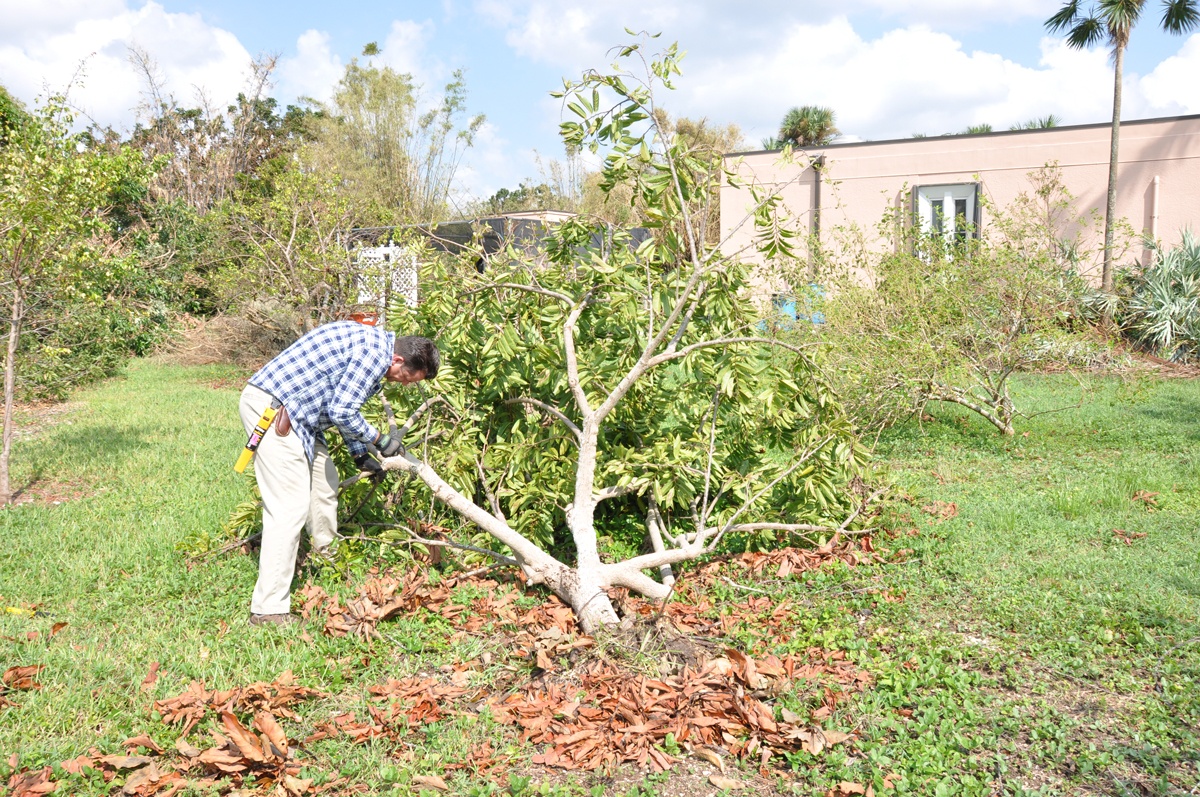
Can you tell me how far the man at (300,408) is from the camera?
172 inches

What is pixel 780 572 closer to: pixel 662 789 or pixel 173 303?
pixel 662 789

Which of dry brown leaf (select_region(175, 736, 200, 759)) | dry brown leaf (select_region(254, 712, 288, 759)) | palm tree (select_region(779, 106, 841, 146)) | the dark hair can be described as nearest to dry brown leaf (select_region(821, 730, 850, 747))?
dry brown leaf (select_region(254, 712, 288, 759))

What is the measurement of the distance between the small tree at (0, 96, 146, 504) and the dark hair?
12.5ft

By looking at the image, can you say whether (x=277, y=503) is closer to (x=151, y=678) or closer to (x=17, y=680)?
(x=151, y=678)

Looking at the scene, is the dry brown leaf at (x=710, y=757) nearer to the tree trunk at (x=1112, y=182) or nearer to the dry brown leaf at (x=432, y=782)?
the dry brown leaf at (x=432, y=782)

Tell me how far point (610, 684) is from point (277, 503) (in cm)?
208

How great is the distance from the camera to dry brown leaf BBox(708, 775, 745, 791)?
293cm

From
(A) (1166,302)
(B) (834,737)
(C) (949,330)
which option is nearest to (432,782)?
(B) (834,737)

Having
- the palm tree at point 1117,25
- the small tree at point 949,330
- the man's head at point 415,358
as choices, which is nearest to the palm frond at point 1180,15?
the palm tree at point 1117,25

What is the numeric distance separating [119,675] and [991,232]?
52.0 ft

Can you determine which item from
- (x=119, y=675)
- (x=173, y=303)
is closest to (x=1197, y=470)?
(x=119, y=675)

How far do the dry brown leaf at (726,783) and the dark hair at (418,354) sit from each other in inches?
99.3

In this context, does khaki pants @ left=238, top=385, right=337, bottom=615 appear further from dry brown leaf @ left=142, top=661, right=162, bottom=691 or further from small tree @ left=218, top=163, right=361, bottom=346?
small tree @ left=218, top=163, right=361, bottom=346

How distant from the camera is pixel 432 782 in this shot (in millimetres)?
2941
